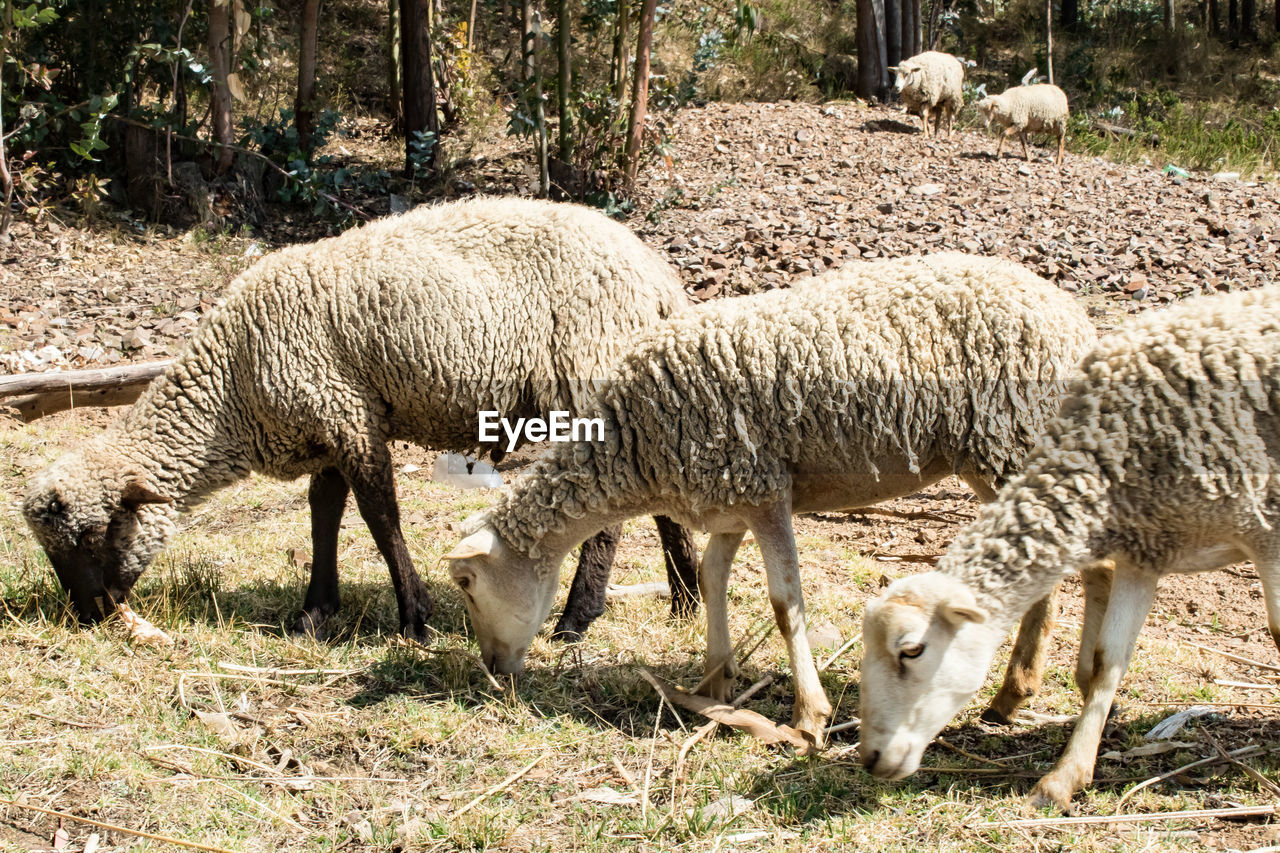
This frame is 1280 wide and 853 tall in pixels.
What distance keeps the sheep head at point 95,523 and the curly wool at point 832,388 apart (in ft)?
6.66

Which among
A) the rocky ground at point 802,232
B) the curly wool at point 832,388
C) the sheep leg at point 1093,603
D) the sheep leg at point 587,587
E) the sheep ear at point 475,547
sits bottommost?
the sheep leg at point 587,587

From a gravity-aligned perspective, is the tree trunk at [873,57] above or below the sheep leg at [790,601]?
above

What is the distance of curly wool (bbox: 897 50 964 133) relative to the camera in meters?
14.4

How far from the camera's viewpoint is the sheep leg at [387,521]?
5.41 m

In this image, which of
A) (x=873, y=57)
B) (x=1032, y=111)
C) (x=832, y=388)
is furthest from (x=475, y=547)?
(x=873, y=57)

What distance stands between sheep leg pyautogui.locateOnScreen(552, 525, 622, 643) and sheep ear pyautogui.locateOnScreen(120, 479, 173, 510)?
190cm

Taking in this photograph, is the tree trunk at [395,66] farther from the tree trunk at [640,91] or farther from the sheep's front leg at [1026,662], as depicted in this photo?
the sheep's front leg at [1026,662]

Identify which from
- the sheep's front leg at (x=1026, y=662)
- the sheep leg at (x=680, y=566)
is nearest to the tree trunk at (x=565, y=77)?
the sheep leg at (x=680, y=566)

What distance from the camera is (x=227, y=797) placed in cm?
400

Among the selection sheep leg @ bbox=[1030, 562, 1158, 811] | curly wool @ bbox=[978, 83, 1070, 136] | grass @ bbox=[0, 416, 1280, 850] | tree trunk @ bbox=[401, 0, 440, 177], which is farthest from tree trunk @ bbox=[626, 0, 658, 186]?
sheep leg @ bbox=[1030, 562, 1158, 811]

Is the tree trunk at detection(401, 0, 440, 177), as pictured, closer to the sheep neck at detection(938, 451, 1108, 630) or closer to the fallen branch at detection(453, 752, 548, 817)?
the fallen branch at detection(453, 752, 548, 817)

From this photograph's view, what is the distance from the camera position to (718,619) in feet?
15.4

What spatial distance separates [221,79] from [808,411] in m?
8.67

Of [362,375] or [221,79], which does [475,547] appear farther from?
[221,79]
